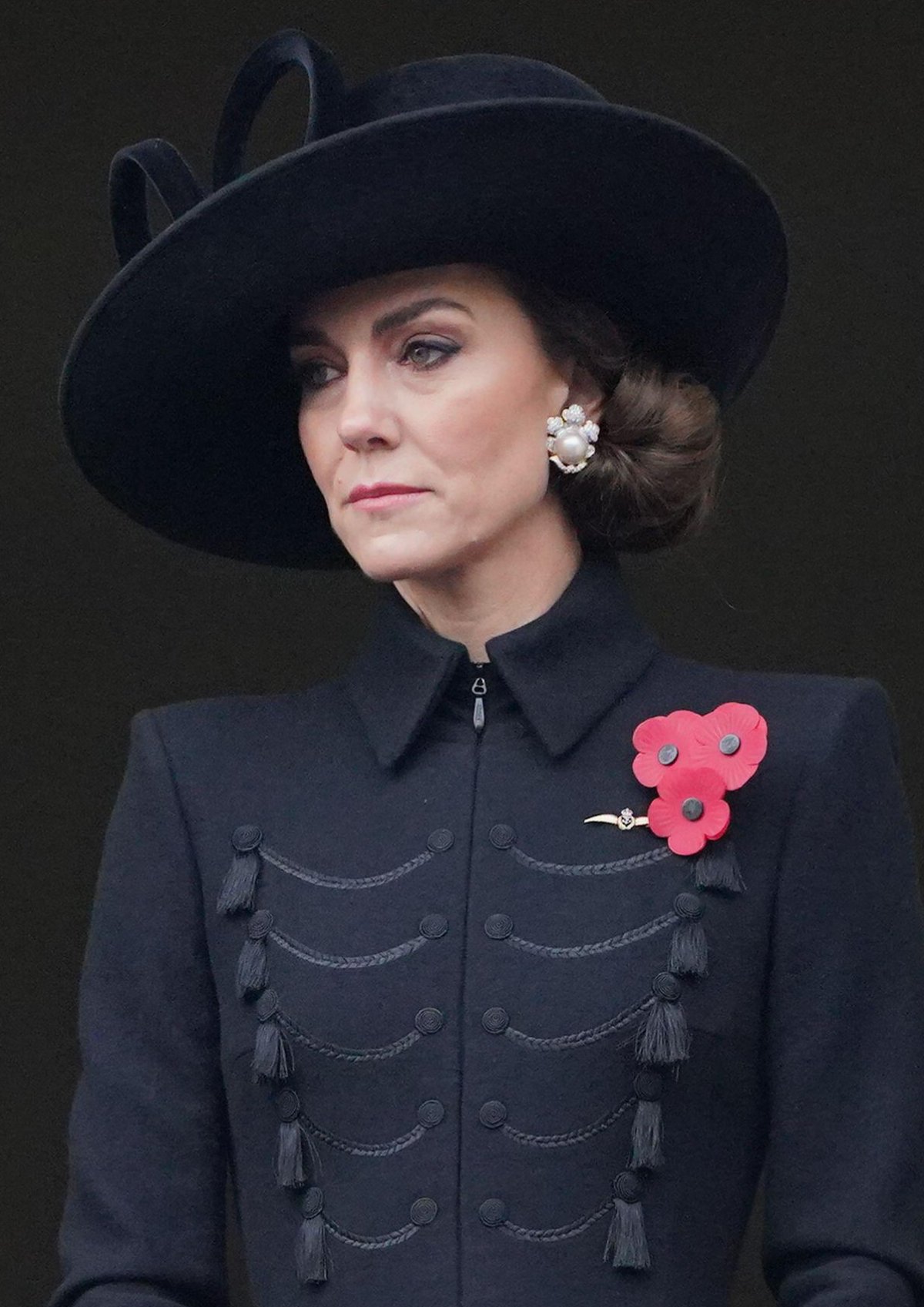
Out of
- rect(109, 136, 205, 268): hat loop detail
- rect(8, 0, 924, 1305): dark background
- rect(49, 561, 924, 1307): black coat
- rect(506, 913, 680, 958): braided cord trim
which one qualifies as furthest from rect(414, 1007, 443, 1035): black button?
rect(8, 0, 924, 1305): dark background

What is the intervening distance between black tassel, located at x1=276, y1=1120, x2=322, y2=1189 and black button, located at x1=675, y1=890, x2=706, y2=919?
0.38 m

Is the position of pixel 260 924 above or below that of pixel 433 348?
below

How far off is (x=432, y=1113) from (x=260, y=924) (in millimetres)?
242

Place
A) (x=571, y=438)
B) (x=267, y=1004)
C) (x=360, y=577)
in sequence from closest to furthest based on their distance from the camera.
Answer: (x=267, y=1004) → (x=571, y=438) → (x=360, y=577)

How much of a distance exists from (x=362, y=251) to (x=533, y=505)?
29 centimetres

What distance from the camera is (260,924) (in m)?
3.08

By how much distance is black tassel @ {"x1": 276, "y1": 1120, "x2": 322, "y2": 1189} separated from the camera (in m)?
3.01

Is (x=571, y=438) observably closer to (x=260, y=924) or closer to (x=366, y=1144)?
(x=260, y=924)

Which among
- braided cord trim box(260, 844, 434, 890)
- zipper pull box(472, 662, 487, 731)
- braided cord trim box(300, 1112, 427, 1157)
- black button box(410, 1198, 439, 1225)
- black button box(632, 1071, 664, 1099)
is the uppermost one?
zipper pull box(472, 662, 487, 731)

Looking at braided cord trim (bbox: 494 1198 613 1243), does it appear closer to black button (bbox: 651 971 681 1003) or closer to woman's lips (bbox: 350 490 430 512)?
black button (bbox: 651 971 681 1003)

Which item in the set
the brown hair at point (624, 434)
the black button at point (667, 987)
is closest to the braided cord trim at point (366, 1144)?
the black button at point (667, 987)

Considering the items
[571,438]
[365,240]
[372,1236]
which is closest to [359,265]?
[365,240]

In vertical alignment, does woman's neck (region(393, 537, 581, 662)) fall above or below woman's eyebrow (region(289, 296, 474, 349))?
below

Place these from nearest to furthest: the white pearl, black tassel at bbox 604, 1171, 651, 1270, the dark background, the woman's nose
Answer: black tassel at bbox 604, 1171, 651, 1270 < the woman's nose < the white pearl < the dark background
